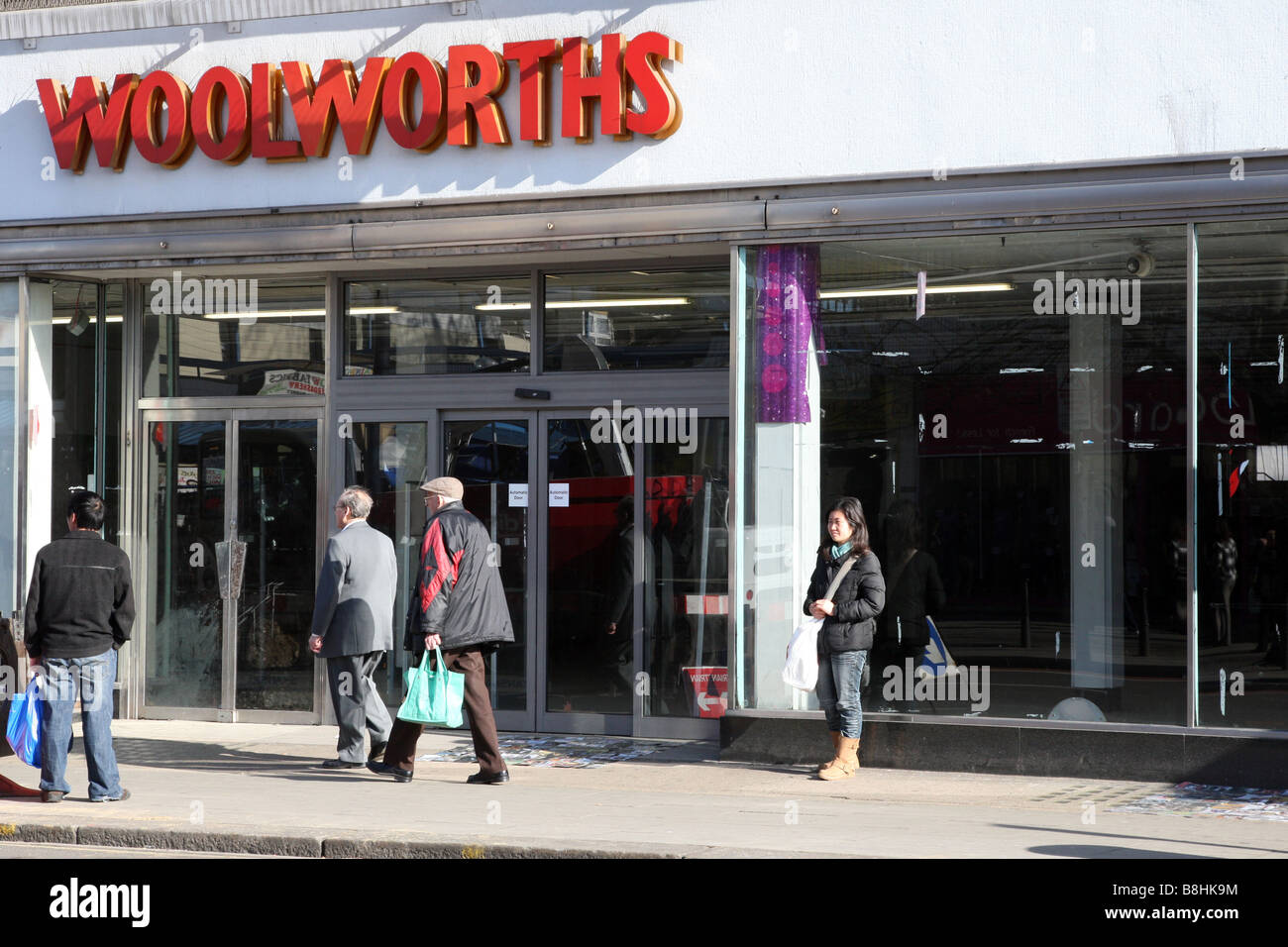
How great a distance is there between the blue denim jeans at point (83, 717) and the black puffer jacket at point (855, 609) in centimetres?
439

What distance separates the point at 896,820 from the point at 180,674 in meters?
7.02

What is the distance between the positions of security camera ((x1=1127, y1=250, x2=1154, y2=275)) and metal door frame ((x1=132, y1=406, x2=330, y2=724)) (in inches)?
252

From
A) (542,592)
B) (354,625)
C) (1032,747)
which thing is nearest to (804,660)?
(1032,747)

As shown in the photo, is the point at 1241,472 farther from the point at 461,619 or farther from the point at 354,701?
Result: the point at 354,701

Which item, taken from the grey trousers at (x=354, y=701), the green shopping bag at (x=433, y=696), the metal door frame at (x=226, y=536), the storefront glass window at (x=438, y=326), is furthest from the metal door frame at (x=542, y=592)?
the green shopping bag at (x=433, y=696)

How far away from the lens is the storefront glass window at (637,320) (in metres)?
11.5

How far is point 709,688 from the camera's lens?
11531 millimetres

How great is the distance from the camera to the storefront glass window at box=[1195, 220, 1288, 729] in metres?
9.86

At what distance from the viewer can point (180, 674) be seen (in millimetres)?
12992

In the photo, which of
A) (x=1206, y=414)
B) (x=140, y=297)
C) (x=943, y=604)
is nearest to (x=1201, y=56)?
(x=1206, y=414)

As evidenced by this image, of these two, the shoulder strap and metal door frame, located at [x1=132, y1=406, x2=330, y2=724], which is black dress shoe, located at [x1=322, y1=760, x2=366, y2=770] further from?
the shoulder strap

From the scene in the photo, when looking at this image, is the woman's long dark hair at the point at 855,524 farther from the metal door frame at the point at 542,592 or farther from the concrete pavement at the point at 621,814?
the metal door frame at the point at 542,592

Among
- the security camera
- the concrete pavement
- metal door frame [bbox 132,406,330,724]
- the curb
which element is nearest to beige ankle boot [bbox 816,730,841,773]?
the concrete pavement
